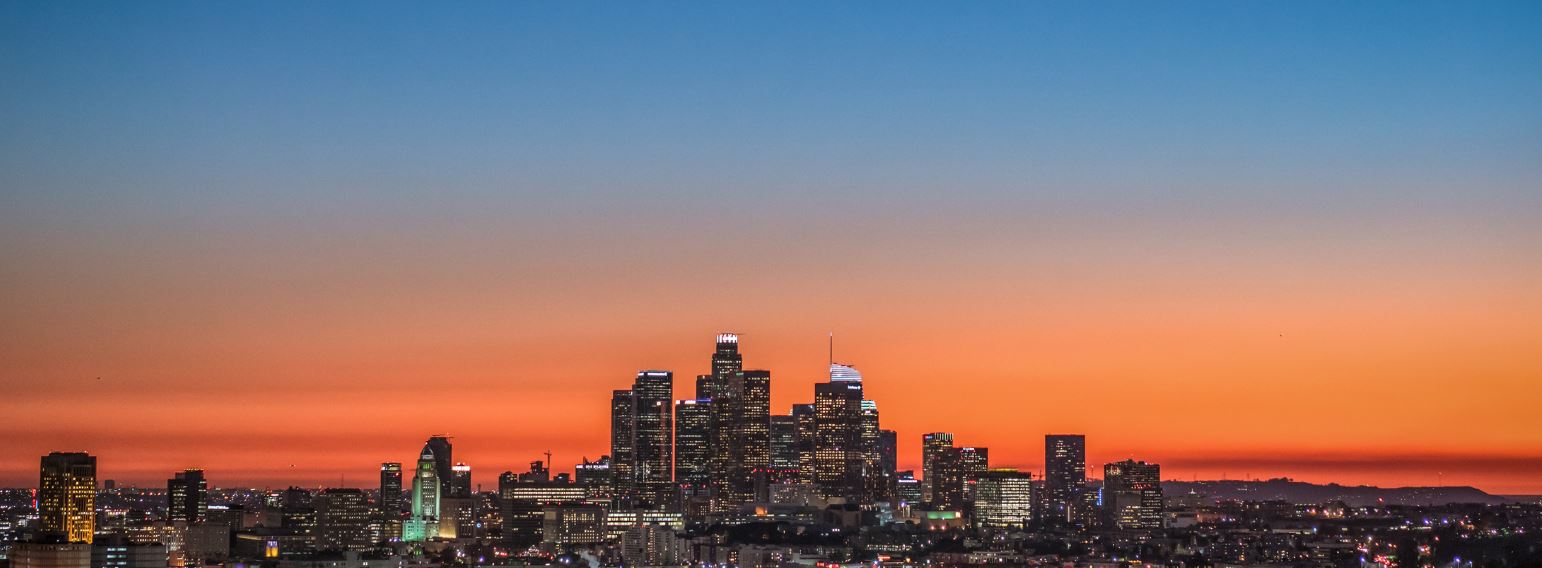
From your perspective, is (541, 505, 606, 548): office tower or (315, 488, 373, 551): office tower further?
(541, 505, 606, 548): office tower

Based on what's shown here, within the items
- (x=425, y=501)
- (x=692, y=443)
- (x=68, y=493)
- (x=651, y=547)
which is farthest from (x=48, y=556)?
(x=692, y=443)

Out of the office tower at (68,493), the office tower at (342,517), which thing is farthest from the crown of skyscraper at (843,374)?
the office tower at (68,493)

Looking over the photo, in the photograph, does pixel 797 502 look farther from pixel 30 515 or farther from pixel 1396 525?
pixel 30 515

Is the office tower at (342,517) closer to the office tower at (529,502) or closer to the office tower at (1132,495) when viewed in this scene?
the office tower at (529,502)

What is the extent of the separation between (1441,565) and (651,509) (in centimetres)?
5943

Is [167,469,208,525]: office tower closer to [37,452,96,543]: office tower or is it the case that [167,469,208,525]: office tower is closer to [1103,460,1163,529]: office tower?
[37,452,96,543]: office tower

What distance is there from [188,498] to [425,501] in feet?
54.9

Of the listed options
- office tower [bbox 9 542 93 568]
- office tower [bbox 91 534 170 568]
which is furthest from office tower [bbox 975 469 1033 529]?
office tower [bbox 9 542 93 568]

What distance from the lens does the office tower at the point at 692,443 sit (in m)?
156

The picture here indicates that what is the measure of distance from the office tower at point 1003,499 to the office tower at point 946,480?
1.76 meters

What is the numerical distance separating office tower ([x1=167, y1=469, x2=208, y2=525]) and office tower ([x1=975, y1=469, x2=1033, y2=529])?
58086mm

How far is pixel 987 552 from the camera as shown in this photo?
4737 inches

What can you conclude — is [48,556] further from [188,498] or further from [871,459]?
[871,459]

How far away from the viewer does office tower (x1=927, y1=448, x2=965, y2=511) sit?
164 m
